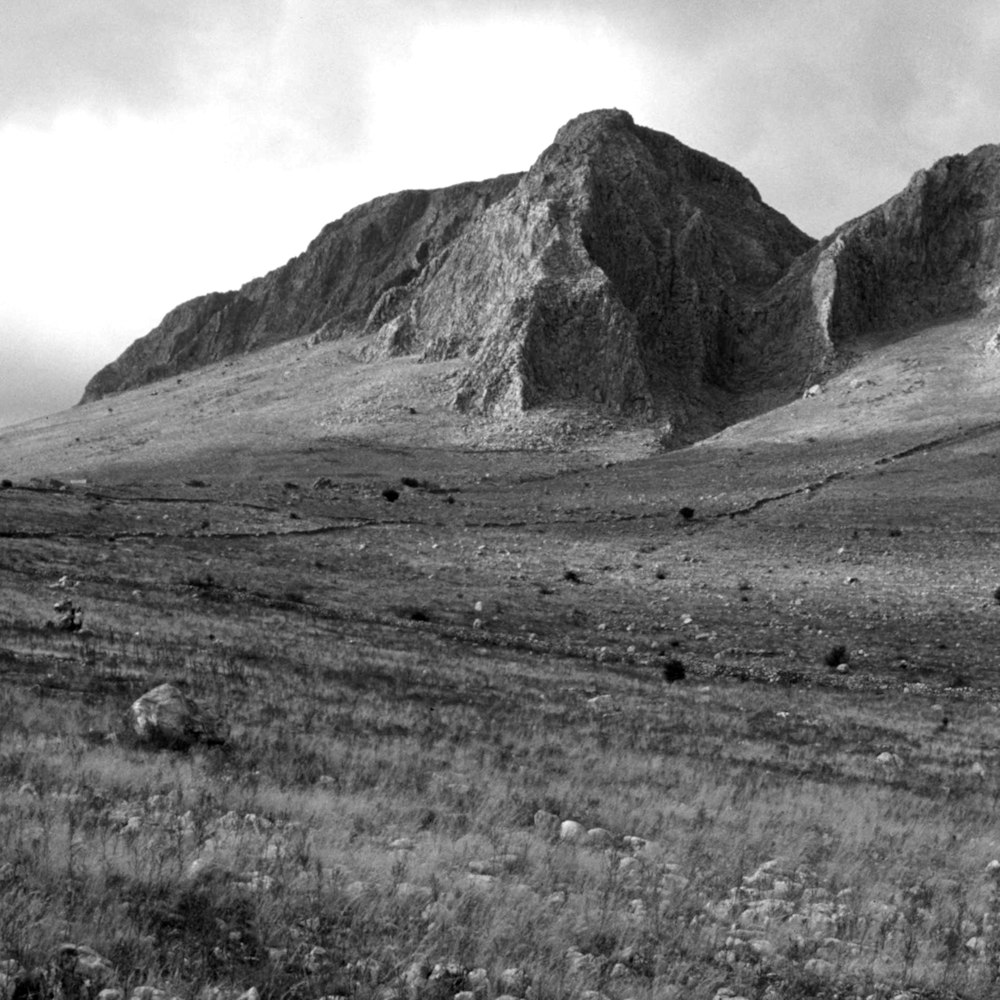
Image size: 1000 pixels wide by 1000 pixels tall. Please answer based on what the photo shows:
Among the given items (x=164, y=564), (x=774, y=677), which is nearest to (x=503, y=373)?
(x=164, y=564)

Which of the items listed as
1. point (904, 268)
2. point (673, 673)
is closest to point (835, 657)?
point (673, 673)

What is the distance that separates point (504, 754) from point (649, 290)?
5389 inches

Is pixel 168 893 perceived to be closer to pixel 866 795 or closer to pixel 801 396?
pixel 866 795

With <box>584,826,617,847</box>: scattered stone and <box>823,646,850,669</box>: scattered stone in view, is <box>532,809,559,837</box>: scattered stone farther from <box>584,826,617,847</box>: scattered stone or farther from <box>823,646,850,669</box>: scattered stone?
<box>823,646,850,669</box>: scattered stone

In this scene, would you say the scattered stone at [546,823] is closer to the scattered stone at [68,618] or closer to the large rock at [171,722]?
the large rock at [171,722]

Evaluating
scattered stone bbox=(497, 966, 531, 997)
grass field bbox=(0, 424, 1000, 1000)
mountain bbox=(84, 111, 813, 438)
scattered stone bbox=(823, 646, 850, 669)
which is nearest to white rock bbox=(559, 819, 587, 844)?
grass field bbox=(0, 424, 1000, 1000)

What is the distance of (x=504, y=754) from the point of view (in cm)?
1572

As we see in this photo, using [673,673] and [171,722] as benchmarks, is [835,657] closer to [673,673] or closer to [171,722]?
[673,673]

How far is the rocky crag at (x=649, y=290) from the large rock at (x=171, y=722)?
104 metres

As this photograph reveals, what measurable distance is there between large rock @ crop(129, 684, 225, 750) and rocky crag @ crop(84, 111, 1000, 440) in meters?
104

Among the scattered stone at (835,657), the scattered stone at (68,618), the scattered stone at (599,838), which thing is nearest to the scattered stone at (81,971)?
the scattered stone at (599,838)

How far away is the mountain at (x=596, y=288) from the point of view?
125125 mm

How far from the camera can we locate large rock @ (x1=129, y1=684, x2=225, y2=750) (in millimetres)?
12734

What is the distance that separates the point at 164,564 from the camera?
38.8 m
